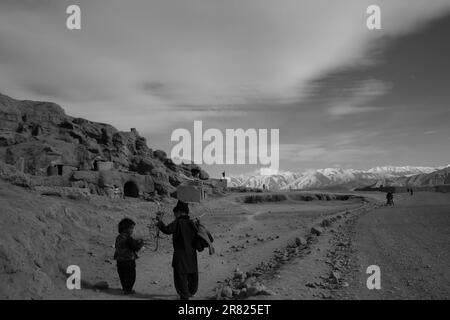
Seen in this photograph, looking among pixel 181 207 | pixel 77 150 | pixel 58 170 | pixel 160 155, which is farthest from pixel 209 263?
pixel 160 155

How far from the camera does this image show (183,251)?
7.21 meters

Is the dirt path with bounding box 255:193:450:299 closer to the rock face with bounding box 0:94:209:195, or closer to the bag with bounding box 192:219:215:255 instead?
the bag with bounding box 192:219:215:255

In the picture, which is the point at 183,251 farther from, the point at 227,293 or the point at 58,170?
the point at 58,170

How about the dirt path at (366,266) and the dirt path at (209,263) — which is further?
the dirt path at (209,263)

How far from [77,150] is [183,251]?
44741 mm

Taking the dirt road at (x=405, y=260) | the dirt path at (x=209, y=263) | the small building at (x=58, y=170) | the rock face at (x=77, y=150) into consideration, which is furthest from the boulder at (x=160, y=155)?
the dirt road at (x=405, y=260)

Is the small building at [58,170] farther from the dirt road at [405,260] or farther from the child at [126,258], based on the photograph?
the child at [126,258]

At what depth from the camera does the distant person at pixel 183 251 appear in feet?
23.5

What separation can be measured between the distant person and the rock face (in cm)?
2310

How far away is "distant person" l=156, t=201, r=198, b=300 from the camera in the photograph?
23.5ft

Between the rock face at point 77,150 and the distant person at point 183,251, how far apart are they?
23.1 m

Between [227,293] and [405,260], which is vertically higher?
[227,293]
